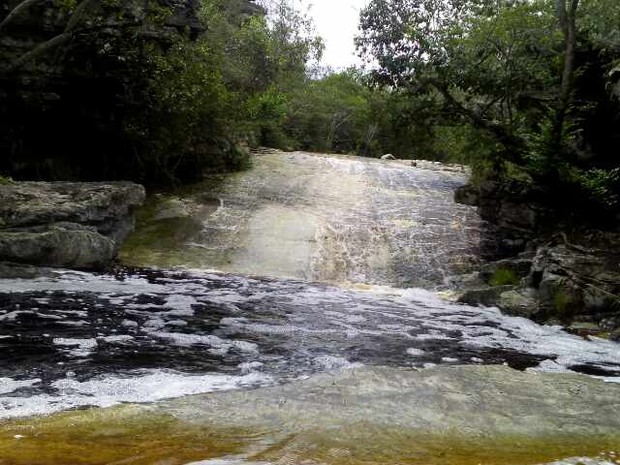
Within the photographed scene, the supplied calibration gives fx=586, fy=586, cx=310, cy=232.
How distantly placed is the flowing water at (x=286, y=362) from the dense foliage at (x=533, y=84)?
2.79 m

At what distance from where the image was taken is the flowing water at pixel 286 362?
144 inches

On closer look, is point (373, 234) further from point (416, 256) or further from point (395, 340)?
point (395, 340)

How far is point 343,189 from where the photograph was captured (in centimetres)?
1827

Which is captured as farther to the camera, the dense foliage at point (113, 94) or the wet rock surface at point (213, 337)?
the dense foliage at point (113, 94)

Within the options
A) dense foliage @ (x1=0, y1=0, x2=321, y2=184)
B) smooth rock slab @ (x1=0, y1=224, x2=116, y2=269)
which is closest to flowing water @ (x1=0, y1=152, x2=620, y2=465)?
smooth rock slab @ (x1=0, y1=224, x2=116, y2=269)

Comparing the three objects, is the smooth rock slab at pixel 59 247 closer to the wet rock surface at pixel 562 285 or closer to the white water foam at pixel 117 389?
the white water foam at pixel 117 389

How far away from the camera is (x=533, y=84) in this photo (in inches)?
541

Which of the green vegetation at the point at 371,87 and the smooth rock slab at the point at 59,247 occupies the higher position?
the green vegetation at the point at 371,87

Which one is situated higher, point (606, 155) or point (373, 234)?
point (606, 155)

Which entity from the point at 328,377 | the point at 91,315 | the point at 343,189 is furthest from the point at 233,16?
the point at 328,377

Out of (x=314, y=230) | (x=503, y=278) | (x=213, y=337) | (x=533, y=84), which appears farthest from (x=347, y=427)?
(x=533, y=84)

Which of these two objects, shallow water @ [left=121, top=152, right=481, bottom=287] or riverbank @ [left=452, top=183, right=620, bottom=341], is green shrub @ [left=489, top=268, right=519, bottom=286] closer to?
riverbank @ [left=452, top=183, right=620, bottom=341]

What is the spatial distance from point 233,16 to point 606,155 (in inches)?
859

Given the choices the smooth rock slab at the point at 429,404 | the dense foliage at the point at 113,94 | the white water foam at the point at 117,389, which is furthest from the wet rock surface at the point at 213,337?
the dense foliage at the point at 113,94
